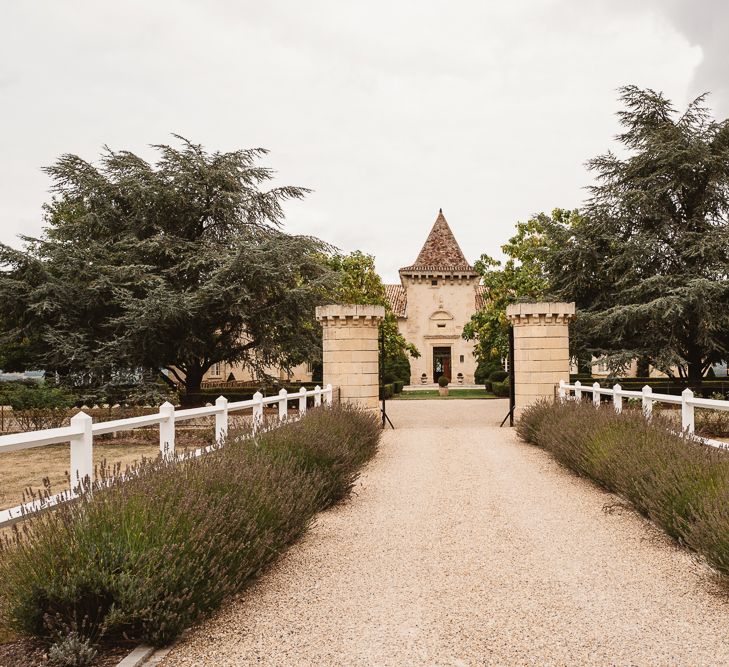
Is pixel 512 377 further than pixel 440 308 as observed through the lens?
No

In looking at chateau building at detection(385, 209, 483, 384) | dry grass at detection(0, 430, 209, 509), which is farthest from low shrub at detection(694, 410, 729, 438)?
chateau building at detection(385, 209, 483, 384)

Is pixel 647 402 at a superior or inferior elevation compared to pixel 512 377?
inferior

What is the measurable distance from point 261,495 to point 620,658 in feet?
8.44

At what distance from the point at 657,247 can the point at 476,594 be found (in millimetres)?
17962

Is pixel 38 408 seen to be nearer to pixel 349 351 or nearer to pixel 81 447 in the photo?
pixel 349 351

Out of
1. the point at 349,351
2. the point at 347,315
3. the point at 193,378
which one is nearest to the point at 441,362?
the point at 193,378

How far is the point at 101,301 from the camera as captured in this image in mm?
19453

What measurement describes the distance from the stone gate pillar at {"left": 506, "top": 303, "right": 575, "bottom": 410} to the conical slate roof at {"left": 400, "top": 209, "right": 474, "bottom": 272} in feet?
96.3

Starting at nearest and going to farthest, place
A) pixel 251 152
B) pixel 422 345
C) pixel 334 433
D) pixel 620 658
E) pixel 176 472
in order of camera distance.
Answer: pixel 620 658 < pixel 176 472 < pixel 334 433 < pixel 251 152 < pixel 422 345

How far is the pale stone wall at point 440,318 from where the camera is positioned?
1731 inches

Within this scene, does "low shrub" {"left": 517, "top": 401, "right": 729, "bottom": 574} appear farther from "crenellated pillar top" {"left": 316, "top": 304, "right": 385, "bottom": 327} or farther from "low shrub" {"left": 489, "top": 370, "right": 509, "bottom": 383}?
"low shrub" {"left": 489, "top": 370, "right": 509, "bottom": 383}

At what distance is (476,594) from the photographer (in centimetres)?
411

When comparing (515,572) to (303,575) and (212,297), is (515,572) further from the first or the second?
(212,297)

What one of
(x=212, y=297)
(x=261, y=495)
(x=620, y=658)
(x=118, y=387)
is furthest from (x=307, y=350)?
(x=620, y=658)
